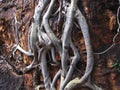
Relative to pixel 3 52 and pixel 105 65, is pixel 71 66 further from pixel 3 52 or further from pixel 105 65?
pixel 3 52

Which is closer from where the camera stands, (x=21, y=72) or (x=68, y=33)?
(x=68, y=33)

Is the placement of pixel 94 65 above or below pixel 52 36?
below

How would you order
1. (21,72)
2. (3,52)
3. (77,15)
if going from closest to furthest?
(77,15) < (21,72) < (3,52)

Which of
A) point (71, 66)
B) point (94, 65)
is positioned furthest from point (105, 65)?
point (71, 66)

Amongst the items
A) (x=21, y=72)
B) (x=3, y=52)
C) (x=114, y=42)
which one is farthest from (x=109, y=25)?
(x=3, y=52)

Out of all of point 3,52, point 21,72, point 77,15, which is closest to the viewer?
point 77,15

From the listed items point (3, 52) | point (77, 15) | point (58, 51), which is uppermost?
point (77, 15)
